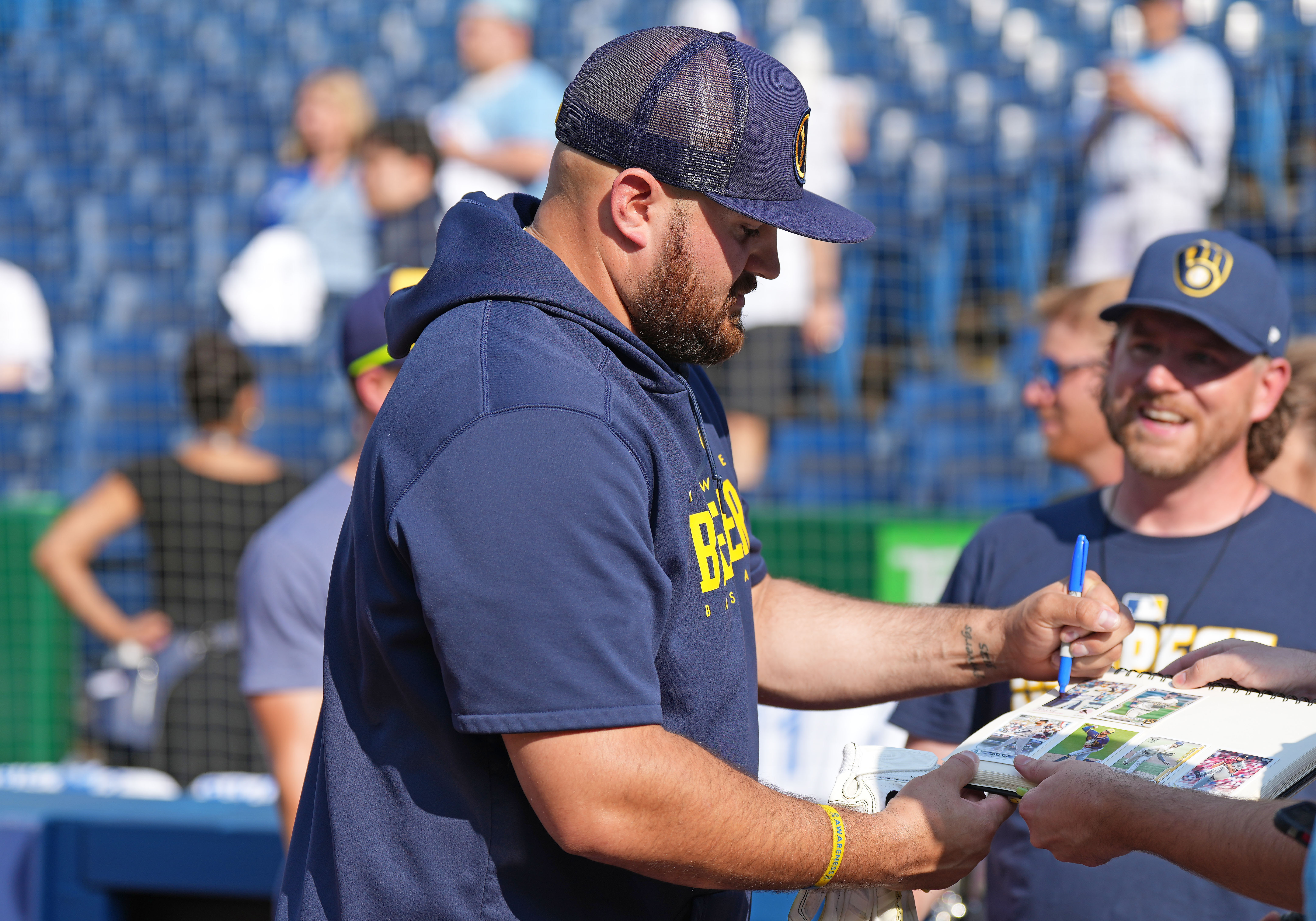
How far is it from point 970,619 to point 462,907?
1119 millimetres

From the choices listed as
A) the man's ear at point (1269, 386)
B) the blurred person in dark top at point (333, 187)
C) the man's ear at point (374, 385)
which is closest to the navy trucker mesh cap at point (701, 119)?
the man's ear at point (374, 385)

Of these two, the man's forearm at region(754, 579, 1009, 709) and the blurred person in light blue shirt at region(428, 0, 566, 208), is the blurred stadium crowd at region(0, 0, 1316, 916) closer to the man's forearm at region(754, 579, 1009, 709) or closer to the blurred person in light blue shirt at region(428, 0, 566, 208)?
the blurred person in light blue shirt at region(428, 0, 566, 208)

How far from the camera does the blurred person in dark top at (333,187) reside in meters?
7.80

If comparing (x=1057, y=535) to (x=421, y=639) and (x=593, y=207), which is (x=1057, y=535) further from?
(x=421, y=639)

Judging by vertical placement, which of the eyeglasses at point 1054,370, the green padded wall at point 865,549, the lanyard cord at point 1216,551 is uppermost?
the eyeglasses at point 1054,370

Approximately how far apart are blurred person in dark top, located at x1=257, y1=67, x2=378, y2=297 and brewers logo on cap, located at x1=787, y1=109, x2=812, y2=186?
6.10 m

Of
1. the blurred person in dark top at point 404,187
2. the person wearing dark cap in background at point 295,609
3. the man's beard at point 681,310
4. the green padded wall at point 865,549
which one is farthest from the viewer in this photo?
the blurred person in dark top at point 404,187

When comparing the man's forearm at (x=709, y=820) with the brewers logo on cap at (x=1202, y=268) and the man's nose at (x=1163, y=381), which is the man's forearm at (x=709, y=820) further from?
the brewers logo on cap at (x=1202, y=268)

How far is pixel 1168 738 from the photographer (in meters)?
1.78

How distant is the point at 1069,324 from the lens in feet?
12.4

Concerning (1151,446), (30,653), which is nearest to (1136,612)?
(1151,446)

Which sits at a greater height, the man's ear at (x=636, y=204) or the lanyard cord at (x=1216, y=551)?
the man's ear at (x=636, y=204)

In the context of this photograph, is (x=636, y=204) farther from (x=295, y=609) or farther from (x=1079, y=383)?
(x=1079, y=383)

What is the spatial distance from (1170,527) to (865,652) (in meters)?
0.78
